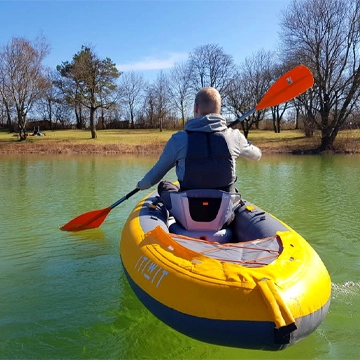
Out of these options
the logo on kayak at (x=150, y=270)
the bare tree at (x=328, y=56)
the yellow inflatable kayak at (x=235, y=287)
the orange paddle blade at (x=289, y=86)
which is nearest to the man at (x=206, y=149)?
the yellow inflatable kayak at (x=235, y=287)

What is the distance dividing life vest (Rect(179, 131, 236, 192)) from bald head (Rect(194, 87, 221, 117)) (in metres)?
0.21

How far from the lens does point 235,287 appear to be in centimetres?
187

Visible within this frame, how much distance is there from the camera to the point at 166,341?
245 cm

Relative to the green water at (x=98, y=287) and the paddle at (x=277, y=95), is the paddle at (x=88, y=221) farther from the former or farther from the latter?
the green water at (x=98, y=287)

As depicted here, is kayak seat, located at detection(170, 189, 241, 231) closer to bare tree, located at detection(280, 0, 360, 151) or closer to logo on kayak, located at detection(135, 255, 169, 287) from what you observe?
logo on kayak, located at detection(135, 255, 169, 287)

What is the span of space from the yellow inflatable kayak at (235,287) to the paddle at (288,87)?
8.01 ft

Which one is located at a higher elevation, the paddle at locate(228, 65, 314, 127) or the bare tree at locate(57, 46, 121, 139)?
the bare tree at locate(57, 46, 121, 139)

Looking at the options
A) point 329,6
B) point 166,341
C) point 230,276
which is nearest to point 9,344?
point 166,341

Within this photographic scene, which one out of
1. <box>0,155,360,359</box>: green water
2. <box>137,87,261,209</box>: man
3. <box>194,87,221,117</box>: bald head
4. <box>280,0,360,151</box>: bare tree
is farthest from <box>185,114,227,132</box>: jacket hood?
<box>280,0,360,151</box>: bare tree

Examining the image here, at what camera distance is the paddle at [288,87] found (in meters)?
4.55

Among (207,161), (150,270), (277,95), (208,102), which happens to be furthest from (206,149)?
(277,95)

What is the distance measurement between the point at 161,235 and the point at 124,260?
46cm

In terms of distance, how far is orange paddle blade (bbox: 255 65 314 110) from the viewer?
4.55m

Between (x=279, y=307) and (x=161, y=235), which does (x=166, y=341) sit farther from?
(x=279, y=307)
